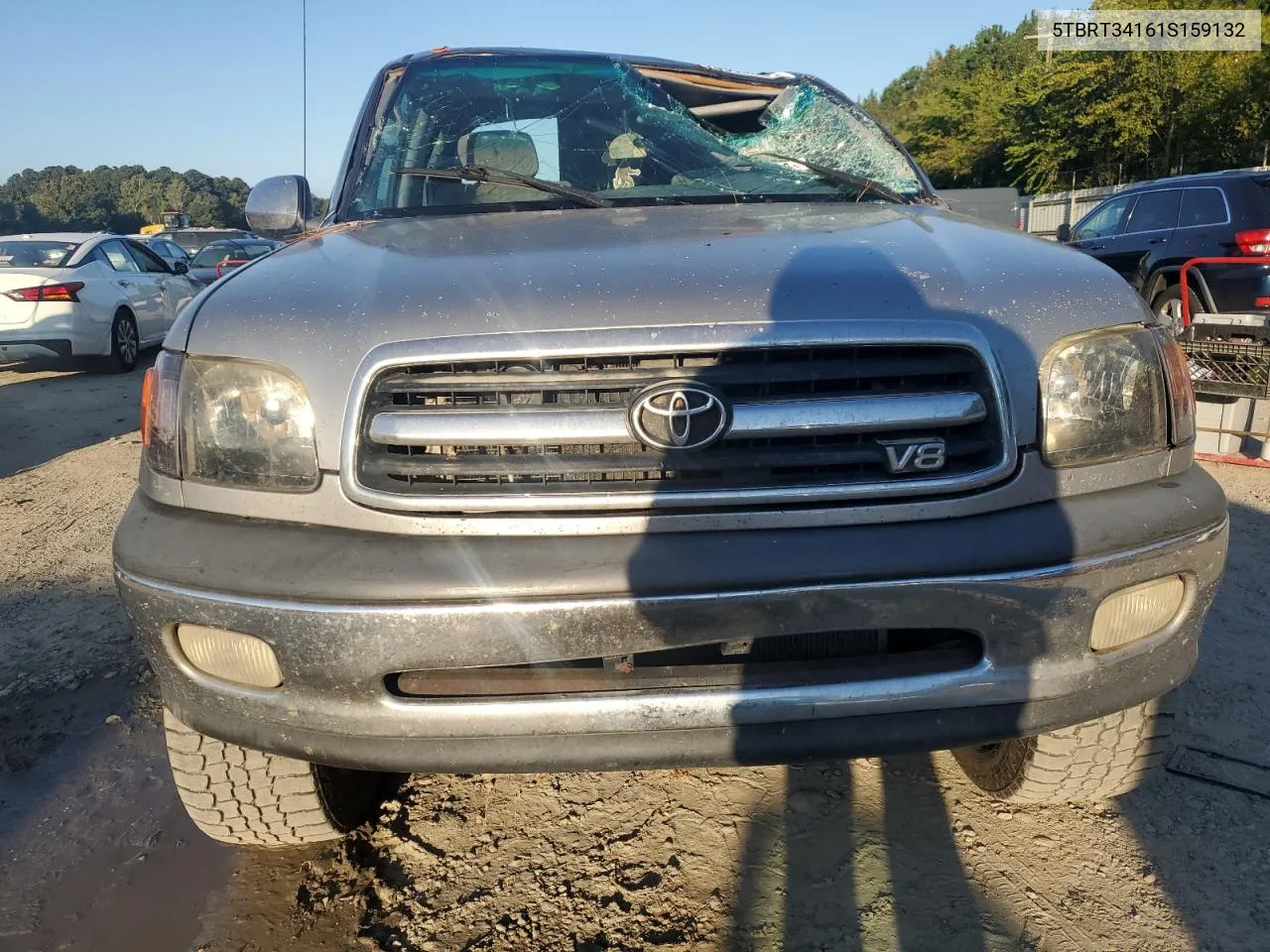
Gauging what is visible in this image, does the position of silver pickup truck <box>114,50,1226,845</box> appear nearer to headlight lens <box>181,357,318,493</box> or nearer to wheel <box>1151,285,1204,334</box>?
headlight lens <box>181,357,318,493</box>

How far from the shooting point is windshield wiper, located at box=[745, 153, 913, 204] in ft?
9.16

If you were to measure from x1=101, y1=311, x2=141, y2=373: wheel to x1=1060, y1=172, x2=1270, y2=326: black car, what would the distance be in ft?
31.7

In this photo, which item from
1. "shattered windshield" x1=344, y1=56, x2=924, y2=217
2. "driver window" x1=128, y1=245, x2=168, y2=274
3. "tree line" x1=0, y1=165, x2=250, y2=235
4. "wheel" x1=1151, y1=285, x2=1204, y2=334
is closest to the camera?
"shattered windshield" x1=344, y1=56, x2=924, y2=217

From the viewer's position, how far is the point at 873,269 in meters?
1.86

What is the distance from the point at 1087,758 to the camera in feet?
7.09

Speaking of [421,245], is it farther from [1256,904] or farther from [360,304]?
[1256,904]

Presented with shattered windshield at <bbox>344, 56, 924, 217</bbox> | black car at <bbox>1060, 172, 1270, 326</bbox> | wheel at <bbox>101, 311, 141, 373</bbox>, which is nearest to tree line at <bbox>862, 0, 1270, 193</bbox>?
black car at <bbox>1060, 172, 1270, 326</bbox>

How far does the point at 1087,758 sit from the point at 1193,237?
7.63m

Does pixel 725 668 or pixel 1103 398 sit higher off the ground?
pixel 1103 398

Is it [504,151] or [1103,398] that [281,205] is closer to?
[504,151]

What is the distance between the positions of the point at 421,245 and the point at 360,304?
0.41 meters

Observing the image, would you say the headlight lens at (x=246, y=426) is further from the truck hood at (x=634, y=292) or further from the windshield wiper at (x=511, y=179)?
the windshield wiper at (x=511, y=179)

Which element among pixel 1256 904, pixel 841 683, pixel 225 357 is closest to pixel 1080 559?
pixel 841 683

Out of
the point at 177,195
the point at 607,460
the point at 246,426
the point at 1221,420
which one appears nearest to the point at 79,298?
the point at 246,426
